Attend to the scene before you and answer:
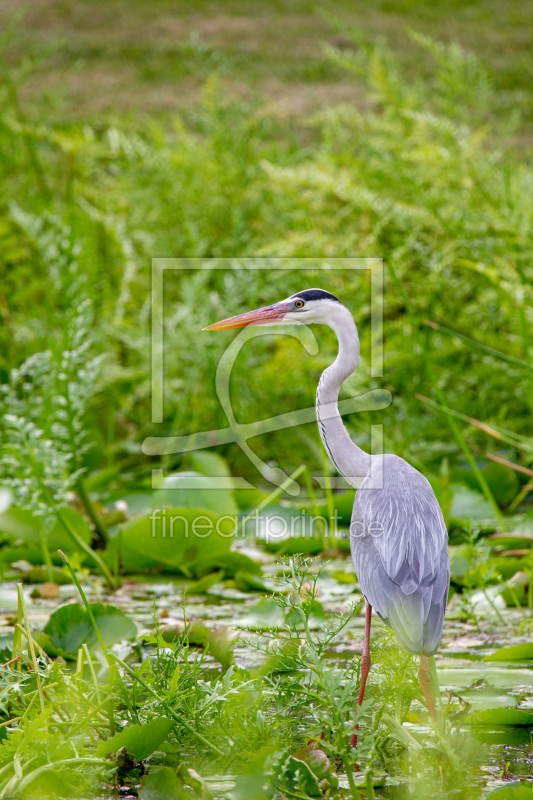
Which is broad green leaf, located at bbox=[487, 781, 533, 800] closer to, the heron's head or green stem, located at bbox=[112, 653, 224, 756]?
green stem, located at bbox=[112, 653, 224, 756]

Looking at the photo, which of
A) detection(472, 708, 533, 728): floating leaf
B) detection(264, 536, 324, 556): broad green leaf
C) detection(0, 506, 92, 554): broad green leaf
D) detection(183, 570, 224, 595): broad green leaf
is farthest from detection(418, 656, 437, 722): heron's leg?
detection(0, 506, 92, 554): broad green leaf

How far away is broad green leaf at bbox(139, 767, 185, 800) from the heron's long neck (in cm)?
58

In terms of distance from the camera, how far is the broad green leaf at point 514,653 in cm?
157

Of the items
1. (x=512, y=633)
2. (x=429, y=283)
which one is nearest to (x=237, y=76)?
(x=429, y=283)

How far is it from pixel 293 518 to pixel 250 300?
100cm

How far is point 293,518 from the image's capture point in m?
2.63

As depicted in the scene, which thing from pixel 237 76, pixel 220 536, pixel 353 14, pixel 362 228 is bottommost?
pixel 220 536

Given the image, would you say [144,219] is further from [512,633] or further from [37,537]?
[512,633]

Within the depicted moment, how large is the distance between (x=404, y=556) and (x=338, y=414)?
28 centimetres

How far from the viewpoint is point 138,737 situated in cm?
119

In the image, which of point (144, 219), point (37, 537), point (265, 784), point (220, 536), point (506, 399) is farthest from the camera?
point (144, 219)
